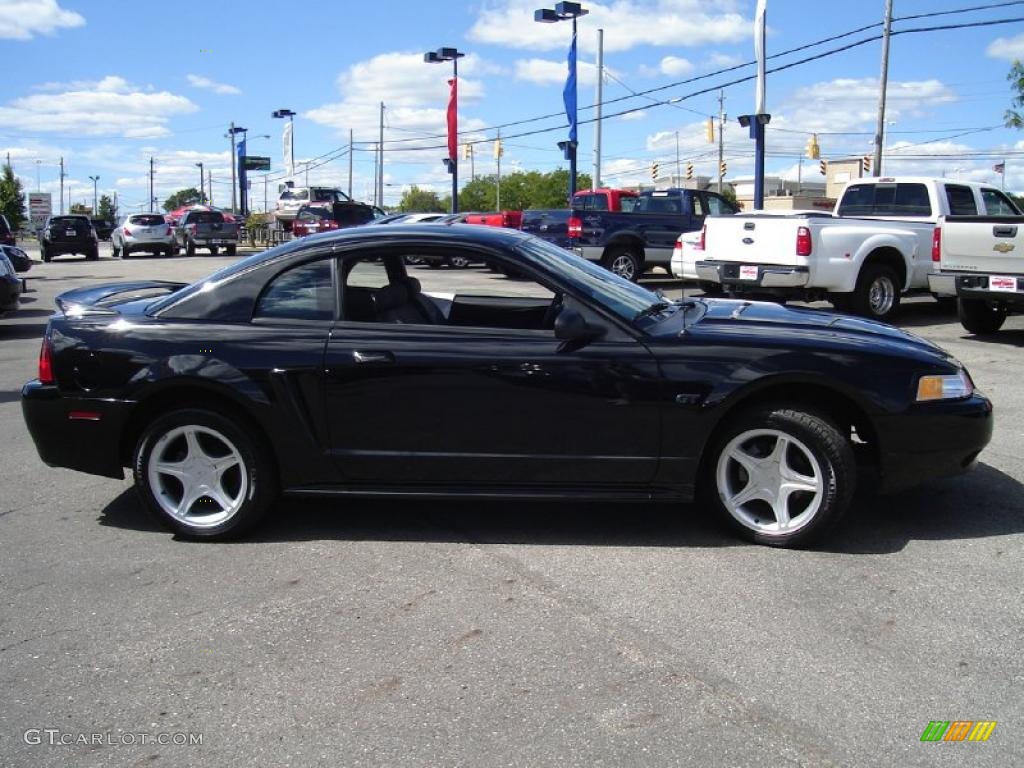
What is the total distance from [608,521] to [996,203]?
1132 cm

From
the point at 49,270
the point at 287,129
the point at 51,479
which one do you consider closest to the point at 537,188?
the point at 287,129

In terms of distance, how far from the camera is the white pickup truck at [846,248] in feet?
38.3

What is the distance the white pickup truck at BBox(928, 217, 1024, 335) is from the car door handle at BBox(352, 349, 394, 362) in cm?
832

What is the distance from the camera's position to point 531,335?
444cm

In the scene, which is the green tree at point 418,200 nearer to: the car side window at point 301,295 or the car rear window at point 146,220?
the car rear window at point 146,220

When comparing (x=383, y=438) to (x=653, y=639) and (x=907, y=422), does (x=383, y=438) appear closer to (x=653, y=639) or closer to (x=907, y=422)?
(x=653, y=639)

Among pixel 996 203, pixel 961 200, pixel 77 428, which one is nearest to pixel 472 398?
pixel 77 428

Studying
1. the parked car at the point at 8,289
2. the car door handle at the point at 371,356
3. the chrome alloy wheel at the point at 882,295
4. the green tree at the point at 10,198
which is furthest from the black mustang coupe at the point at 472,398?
the green tree at the point at 10,198

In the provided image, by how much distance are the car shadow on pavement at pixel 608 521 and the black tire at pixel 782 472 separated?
0.44 ft

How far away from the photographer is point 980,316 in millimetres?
11484

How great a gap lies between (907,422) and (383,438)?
2488mm

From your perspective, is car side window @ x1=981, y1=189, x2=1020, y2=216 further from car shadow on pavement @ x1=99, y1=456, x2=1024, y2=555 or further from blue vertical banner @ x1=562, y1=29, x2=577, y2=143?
blue vertical banner @ x1=562, y1=29, x2=577, y2=143

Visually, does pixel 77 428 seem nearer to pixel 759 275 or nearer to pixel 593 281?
pixel 593 281

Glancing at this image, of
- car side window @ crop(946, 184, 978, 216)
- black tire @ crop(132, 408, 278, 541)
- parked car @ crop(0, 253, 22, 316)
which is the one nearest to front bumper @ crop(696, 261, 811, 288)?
car side window @ crop(946, 184, 978, 216)
